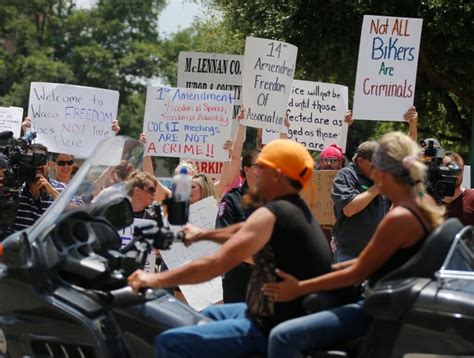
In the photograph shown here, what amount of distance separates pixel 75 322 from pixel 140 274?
36 centimetres

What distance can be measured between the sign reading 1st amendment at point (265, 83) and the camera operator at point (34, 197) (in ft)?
6.93

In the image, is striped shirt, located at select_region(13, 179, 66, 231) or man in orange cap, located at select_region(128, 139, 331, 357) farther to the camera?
striped shirt, located at select_region(13, 179, 66, 231)

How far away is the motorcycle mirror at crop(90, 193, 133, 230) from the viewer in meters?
5.01

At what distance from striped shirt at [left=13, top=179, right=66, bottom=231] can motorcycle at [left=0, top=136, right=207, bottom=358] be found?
317 cm

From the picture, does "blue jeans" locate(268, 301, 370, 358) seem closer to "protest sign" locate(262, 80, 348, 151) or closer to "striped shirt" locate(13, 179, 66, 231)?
"striped shirt" locate(13, 179, 66, 231)

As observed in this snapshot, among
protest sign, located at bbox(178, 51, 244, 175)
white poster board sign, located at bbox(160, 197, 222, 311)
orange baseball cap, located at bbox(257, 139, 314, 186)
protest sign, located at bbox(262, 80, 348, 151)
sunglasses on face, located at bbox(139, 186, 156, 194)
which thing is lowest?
white poster board sign, located at bbox(160, 197, 222, 311)

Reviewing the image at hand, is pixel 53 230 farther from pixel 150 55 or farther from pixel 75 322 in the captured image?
pixel 150 55

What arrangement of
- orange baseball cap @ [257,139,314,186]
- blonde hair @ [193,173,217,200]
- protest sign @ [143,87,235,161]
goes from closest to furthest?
orange baseball cap @ [257,139,314,186] < blonde hair @ [193,173,217,200] < protest sign @ [143,87,235,161]

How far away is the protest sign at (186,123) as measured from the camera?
9.78 m

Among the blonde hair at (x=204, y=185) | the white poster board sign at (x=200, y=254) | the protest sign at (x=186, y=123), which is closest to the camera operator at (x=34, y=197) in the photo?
the white poster board sign at (x=200, y=254)

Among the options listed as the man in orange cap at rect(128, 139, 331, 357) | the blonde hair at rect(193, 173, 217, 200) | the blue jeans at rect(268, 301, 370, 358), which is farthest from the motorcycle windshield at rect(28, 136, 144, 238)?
the blonde hair at rect(193, 173, 217, 200)

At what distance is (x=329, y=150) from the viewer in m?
9.05

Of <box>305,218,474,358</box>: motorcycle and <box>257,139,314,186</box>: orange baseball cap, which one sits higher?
<box>257,139,314,186</box>: orange baseball cap

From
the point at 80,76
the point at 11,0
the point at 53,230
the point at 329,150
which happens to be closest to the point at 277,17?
the point at 329,150
